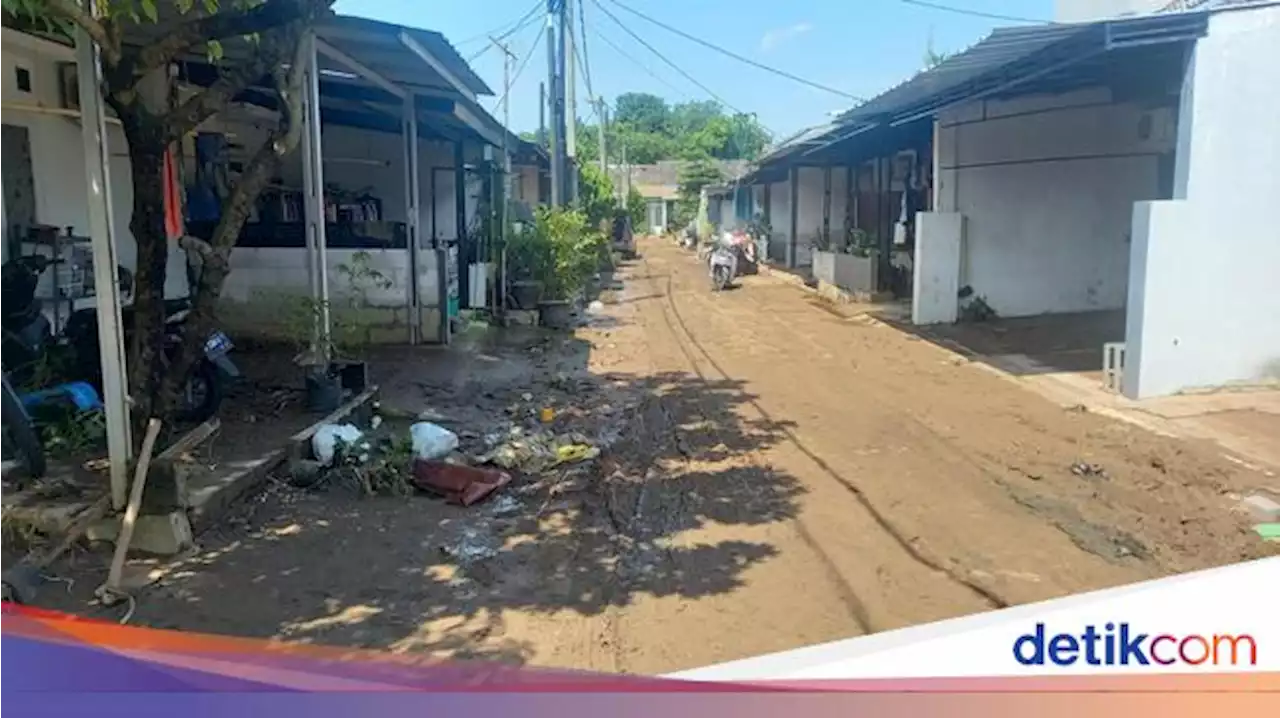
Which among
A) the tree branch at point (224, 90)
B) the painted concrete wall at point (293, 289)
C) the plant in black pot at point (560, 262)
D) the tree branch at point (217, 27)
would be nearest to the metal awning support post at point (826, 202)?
the plant in black pot at point (560, 262)

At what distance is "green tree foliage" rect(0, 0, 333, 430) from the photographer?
486cm

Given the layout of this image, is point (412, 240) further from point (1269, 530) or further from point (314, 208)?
point (1269, 530)

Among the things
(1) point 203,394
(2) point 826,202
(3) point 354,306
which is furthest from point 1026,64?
(2) point 826,202

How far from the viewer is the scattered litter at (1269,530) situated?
4.98m

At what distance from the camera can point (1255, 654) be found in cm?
169

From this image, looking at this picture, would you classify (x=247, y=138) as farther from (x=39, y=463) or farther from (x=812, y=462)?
(x=812, y=462)

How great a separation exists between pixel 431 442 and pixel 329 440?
0.63 metres

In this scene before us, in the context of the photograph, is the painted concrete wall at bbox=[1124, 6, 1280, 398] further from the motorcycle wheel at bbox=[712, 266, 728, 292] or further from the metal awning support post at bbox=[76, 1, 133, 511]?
the motorcycle wheel at bbox=[712, 266, 728, 292]

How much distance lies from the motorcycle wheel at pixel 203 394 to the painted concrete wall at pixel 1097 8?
14.4 m

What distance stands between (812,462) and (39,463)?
15.0 feet

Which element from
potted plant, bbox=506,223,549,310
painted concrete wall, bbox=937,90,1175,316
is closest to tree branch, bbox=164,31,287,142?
potted plant, bbox=506,223,549,310

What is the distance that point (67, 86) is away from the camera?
27.6 ft

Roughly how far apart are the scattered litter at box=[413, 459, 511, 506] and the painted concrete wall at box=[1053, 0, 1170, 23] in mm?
13994

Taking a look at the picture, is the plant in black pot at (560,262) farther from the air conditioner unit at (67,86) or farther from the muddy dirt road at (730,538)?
the air conditioner unit at (67,86)
